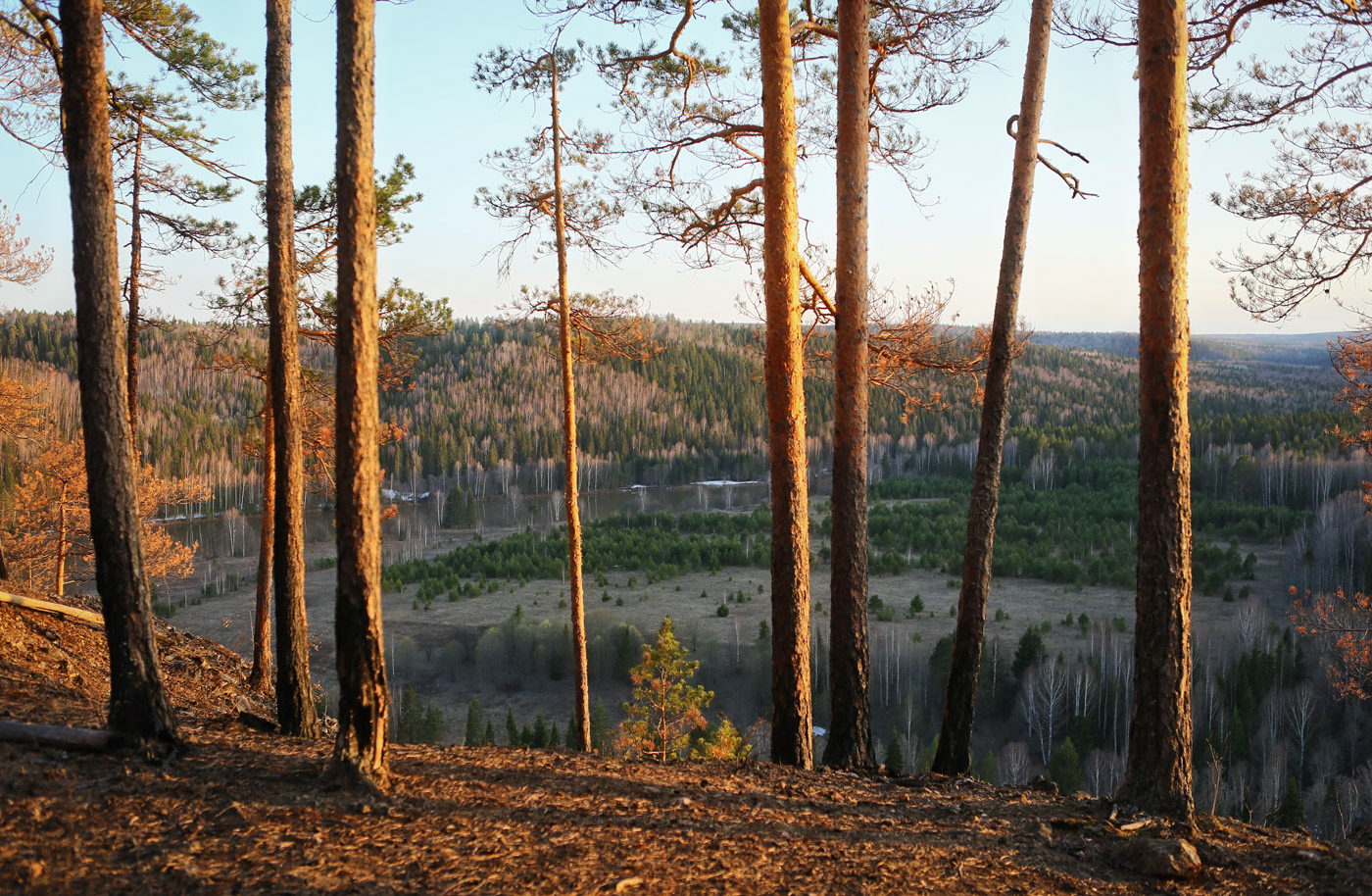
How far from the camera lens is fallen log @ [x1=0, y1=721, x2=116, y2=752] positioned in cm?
356

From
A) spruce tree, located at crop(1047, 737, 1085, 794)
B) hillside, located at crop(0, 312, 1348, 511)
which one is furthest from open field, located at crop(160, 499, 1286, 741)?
hillside, located at crop(0, 312, 1348, 511)

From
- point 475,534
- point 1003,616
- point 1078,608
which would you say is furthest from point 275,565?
point 475,534

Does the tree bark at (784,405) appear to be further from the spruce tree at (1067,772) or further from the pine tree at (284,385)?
the spruce tree at (1067,772)

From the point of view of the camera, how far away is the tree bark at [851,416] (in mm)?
5133

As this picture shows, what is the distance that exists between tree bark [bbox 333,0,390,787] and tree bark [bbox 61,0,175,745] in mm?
1042

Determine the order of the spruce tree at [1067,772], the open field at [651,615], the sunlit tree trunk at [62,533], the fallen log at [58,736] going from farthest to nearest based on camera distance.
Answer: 1. the open field at [651,615]
2. the spruce tree at [1067,772]
3. the sunlit tree trunk at [62,533]
4. the fallen log at [58,736]

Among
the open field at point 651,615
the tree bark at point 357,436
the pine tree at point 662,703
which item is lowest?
the open field at point 651,615

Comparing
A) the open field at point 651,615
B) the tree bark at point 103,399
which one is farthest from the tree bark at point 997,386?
the open field at point 651,615

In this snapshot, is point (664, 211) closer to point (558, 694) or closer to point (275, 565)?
point (275, 565)

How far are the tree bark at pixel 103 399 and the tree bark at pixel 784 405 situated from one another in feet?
10.5

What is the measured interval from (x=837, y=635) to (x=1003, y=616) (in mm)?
29307

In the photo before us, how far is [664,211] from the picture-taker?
684 centimetres

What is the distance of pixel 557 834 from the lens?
3160 mm

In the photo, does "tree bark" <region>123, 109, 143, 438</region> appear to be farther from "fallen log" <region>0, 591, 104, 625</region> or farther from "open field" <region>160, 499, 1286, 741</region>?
"open field" <region>160, 499, 1286, 741</region>
